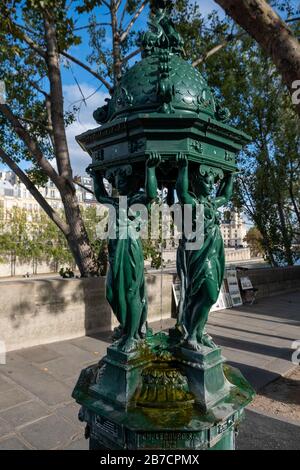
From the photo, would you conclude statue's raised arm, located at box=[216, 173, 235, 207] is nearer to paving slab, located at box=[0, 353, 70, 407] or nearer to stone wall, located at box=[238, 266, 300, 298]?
paving slab, located at box=[0, 353, 70, 407]

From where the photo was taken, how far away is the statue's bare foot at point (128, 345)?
2.37 m

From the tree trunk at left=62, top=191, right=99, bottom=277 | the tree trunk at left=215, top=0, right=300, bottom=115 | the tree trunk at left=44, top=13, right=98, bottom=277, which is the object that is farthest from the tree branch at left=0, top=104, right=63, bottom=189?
the tree trunk at left=215, top=0, right=300, bottom=115

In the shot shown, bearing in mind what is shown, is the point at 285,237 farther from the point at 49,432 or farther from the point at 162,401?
the point at 162,401

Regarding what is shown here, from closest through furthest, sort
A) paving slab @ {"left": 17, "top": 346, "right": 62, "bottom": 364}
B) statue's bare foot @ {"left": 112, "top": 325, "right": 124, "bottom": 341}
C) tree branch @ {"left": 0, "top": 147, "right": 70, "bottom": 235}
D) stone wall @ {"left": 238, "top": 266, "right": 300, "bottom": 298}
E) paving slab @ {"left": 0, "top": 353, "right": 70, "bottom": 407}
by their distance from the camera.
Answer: statue's bare foot @ {"left": 112, "top": 325, "right": 124, "bottom": 341} → paving slab @ {"left": 0, "top": 353, "right": 70, "bottom": 407} → paving slab @ {"left": 17, "top": 346, "right": 62, "bottom": 364} → tree branch @ {"left": 0, "top": 147, "right": 70, "bottom": 235} → stone wall @ {"left": 238, "top": 266, "right": 300, "bottom": 298}

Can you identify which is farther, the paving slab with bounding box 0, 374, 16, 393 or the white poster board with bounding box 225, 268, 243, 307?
the white poster board with bounding box 225, 268, 243, 307

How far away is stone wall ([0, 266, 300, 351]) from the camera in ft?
21.3

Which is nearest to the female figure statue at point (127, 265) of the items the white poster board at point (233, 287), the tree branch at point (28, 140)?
the tree branch at point (28, 140)

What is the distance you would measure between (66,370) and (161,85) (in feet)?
16.1

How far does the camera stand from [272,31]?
450cm

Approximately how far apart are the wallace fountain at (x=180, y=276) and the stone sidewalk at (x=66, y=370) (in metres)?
1.60

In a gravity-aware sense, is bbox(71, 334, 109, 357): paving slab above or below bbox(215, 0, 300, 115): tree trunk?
below

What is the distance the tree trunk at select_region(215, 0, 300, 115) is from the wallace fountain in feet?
8.45

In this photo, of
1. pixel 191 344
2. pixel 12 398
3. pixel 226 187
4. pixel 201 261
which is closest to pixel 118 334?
pixel 191 344
